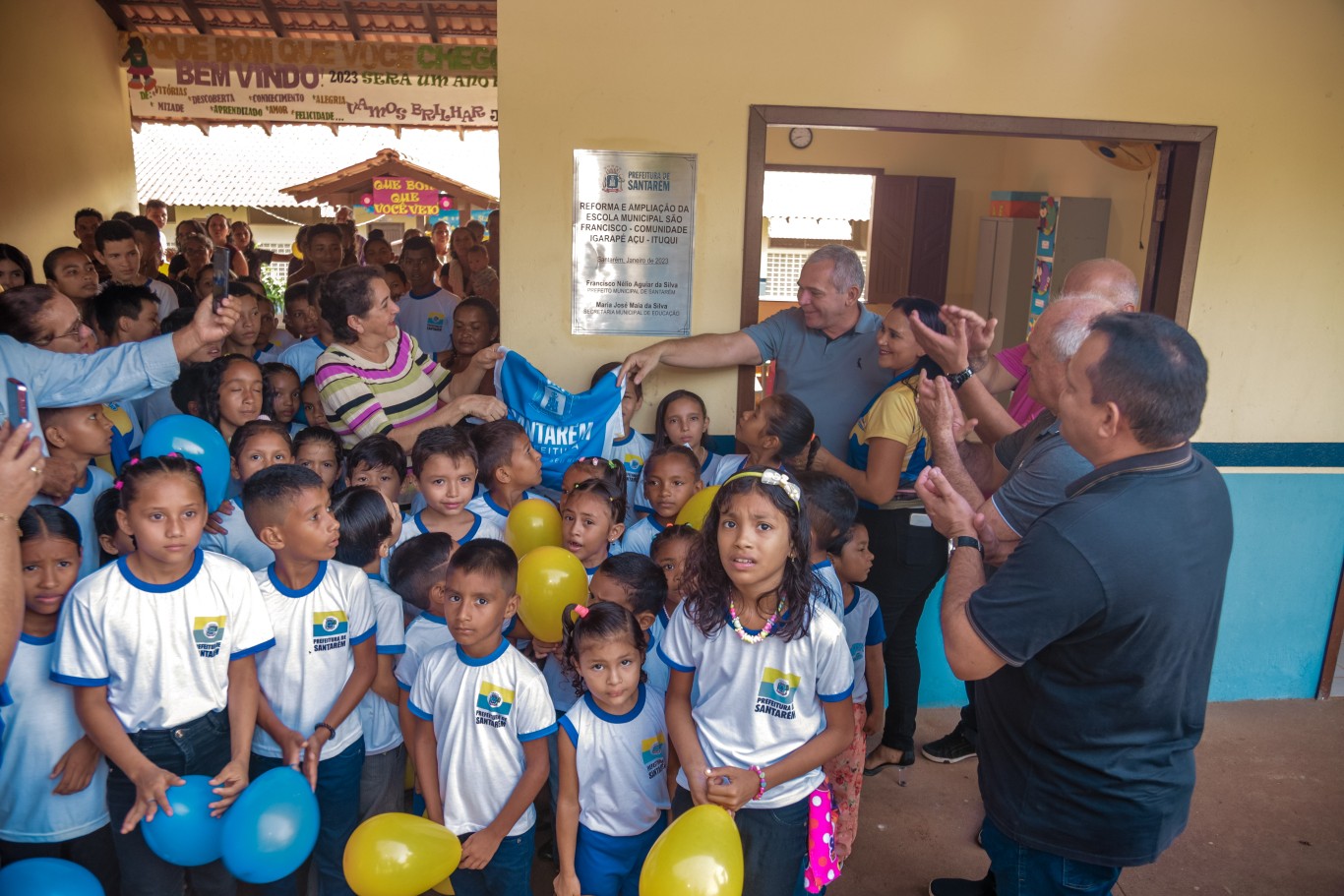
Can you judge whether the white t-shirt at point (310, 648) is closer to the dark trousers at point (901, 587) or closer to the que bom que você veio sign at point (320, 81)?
the dark trousers at point (901, 587)

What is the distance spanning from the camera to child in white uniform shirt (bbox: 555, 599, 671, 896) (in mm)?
2348

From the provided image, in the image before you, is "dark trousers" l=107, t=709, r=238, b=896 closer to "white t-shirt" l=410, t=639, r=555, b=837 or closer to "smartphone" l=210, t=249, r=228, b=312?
"white t-shirt" l=410, t=639, r=555, b=837

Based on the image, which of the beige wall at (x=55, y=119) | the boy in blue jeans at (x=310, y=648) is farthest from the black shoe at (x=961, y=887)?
the beige wall at (x=55, y=119)

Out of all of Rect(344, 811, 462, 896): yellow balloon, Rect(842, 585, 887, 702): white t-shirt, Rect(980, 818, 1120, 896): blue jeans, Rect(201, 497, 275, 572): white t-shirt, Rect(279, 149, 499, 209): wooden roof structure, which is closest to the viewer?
Rect(980, 818, 1120, 896): blue jeans

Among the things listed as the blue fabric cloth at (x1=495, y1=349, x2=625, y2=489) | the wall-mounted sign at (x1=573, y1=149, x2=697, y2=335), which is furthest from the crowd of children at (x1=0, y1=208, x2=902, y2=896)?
the wall-mounted sign at (x1=573, y1=149, x2=697, y2=335)

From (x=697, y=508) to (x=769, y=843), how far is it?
110cm

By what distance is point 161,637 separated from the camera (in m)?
2.37

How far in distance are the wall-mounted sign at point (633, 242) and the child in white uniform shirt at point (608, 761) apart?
6.01 feet

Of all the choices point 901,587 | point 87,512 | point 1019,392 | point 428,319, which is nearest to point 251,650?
point 87,512

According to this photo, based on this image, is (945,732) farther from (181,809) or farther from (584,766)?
(181,809)

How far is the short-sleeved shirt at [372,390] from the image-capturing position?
11.2 feet

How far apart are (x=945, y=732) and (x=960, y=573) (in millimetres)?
2301

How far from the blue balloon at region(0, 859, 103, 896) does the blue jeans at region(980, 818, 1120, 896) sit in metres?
2.03

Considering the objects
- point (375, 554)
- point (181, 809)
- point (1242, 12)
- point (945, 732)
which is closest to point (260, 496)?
point (375, 554)
